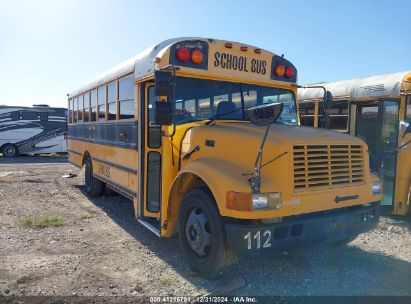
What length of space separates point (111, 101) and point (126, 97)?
833mm

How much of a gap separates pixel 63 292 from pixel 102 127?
3525mm

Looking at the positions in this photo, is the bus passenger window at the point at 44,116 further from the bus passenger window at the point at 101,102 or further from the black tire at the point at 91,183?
the bus passenger window at the point at 101,102

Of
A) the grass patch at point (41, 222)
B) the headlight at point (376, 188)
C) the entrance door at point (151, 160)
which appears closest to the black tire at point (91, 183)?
the grass patch at point (41, 222)

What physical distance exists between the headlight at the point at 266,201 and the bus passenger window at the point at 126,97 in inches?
97.1

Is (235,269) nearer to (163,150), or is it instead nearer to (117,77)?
(163,150)

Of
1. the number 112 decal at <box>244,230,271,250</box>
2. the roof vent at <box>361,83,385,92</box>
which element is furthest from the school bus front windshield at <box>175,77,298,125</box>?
the roof vent at <box>361,83,385,92</box>

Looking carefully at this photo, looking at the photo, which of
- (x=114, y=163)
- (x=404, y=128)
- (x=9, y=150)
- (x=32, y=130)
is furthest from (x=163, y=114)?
(x=9, y=150)

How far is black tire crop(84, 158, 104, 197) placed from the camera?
7.79 m

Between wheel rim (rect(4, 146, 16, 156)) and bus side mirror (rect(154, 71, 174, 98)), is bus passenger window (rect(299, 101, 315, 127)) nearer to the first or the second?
bus side mirror (rect(154, 71, 174, 98))

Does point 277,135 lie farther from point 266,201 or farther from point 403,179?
point 403,179

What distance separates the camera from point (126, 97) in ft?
17.6

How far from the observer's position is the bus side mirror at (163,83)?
367 centimetres

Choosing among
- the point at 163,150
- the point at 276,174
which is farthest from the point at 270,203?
the point at 163,150

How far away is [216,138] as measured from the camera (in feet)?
12.4
